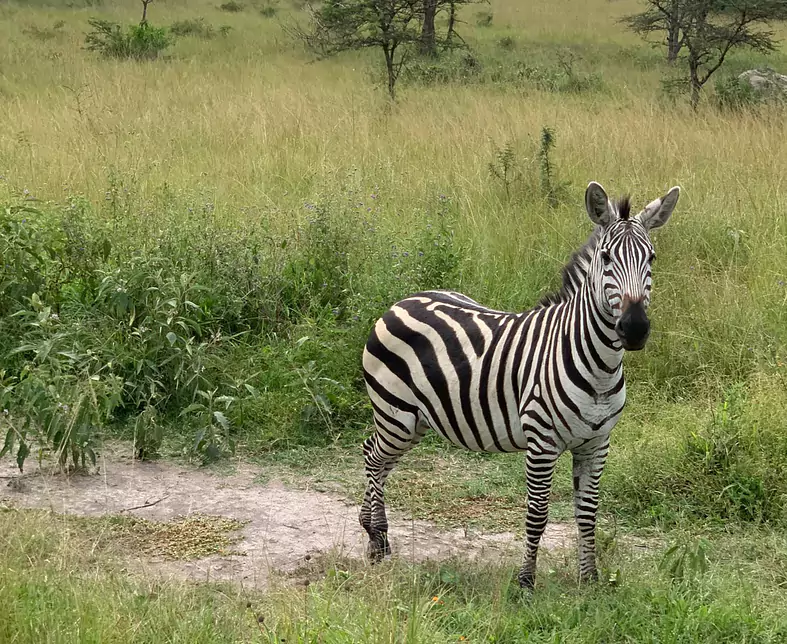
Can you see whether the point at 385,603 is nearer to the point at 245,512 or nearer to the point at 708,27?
the point at 245,512

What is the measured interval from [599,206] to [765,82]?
12638mm

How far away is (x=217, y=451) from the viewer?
17.9 ft

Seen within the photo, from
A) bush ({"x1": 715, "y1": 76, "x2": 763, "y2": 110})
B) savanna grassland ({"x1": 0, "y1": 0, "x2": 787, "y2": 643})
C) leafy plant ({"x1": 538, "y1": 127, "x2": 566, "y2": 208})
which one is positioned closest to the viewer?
savanna grassland ({"x1": 0, "y1": 0, "x2": 787, "y2": 643})

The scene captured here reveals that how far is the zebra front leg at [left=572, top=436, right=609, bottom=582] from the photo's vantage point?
3920 mm

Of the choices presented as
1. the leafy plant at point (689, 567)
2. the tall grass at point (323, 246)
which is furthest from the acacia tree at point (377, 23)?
the leafy plant at point (689, 567)

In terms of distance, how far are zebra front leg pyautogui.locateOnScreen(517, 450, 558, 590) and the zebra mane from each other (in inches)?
29.9

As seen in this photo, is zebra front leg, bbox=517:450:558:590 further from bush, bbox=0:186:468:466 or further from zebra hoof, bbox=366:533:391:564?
bush, bbox=0:186:468:466

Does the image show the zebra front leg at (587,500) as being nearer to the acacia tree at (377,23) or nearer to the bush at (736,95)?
the bush at (736,95)

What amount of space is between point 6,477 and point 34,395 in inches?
21.6

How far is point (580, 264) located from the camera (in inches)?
157

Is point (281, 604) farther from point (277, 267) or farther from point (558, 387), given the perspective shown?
point (277, 267)

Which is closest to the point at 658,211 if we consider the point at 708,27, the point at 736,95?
the point at 736,95

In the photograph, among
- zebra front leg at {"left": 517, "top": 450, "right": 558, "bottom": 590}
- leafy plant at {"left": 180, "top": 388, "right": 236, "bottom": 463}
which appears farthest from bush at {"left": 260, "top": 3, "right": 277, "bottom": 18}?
zebra front leg at {"left": 517, "top": 450, "right": 558, "bottom": 590}

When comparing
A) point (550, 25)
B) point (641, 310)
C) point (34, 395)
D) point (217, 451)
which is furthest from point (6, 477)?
point (550, 25)
